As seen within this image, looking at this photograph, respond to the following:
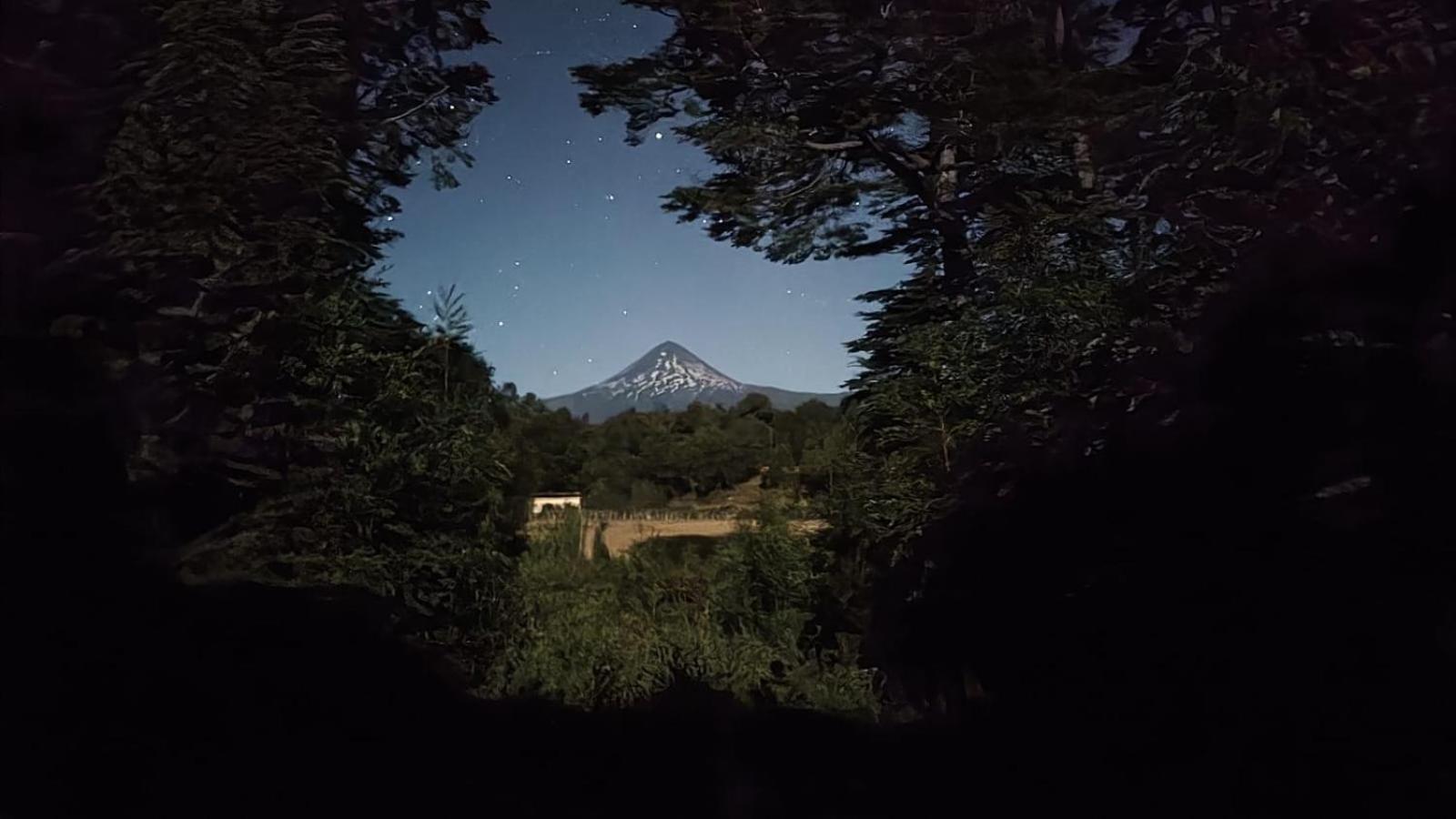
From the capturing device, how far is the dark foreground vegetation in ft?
5.42

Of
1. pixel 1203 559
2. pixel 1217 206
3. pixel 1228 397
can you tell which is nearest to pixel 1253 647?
pixel 1203 559

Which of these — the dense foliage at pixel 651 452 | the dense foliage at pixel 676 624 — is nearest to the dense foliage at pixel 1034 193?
the dense foliage at pixel 676 624

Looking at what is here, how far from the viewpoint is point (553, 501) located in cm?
266

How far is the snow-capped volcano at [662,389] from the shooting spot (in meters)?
2.54

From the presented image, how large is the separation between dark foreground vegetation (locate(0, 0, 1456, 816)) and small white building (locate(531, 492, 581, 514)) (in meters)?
0.07

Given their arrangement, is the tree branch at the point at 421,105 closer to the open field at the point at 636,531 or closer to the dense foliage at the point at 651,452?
the dense foliage at the point at 651,452

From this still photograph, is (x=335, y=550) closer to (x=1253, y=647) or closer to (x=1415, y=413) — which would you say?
(x=1253, y=647)

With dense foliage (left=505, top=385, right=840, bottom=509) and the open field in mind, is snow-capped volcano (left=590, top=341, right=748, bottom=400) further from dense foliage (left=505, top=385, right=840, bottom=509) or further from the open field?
the open field

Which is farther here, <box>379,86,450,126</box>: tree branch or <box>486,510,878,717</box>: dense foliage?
<box>379,86,450,126</box>: tree branch

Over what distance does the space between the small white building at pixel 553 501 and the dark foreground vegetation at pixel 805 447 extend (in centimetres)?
7

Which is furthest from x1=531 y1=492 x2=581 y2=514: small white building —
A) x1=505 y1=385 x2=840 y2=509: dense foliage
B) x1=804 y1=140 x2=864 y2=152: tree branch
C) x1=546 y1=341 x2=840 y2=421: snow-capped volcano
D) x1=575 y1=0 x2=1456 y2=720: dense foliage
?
x1=804 y1=140 x2=864 y2=152: tree branch

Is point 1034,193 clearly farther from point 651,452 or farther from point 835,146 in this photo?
point 651,452

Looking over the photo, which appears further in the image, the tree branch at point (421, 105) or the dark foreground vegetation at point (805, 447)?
the tree branch at point (421, 105)

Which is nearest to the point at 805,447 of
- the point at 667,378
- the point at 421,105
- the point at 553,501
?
the point at 667,378
